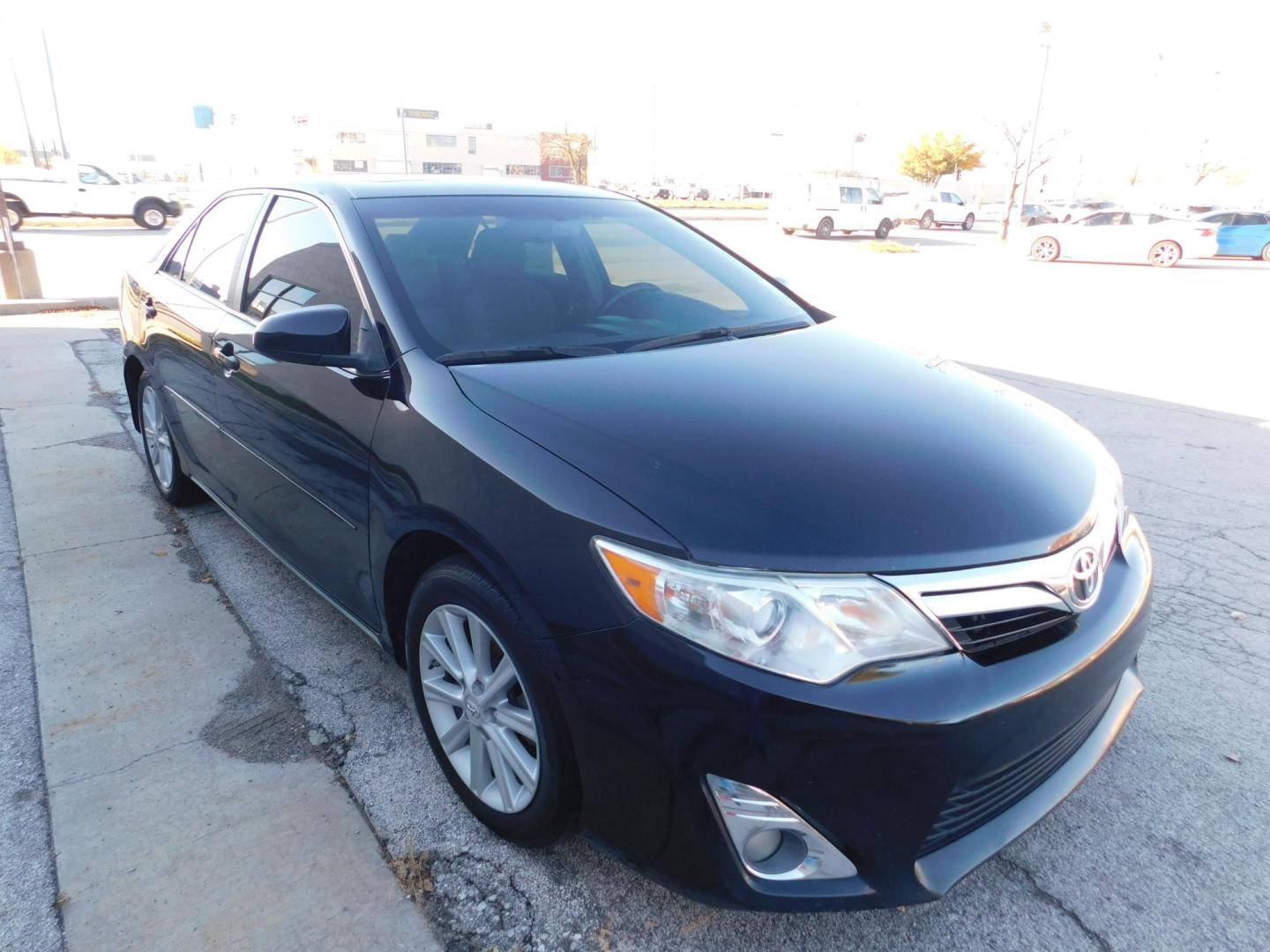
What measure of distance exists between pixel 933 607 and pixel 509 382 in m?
1.18

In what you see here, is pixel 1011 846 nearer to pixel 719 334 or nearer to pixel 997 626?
pixel 997 626

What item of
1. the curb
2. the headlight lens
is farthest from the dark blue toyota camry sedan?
the curb

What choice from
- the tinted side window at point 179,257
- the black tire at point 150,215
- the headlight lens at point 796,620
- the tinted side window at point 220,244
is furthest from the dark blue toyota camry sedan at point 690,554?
the black tire at point 150,215

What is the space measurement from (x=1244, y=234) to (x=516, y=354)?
2775cm

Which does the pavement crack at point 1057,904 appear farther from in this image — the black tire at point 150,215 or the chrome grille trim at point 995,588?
the black tire at point 150,215

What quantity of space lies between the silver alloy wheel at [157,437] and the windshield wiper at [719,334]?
9.28 ft

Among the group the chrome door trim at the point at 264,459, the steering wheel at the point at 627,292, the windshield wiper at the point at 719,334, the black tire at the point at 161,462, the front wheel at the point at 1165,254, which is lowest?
the front wheel at the point at 1165,254

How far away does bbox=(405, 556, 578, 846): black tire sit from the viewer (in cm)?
187

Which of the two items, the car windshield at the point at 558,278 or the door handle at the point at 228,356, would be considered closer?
the car windshield at the point at 558,278

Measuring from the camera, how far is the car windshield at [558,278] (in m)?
2.56

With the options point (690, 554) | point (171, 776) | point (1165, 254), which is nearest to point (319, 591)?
point (171, 776)

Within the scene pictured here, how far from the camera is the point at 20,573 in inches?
147

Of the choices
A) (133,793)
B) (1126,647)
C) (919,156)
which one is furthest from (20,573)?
(919,156)

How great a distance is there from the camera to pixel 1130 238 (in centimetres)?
2166
